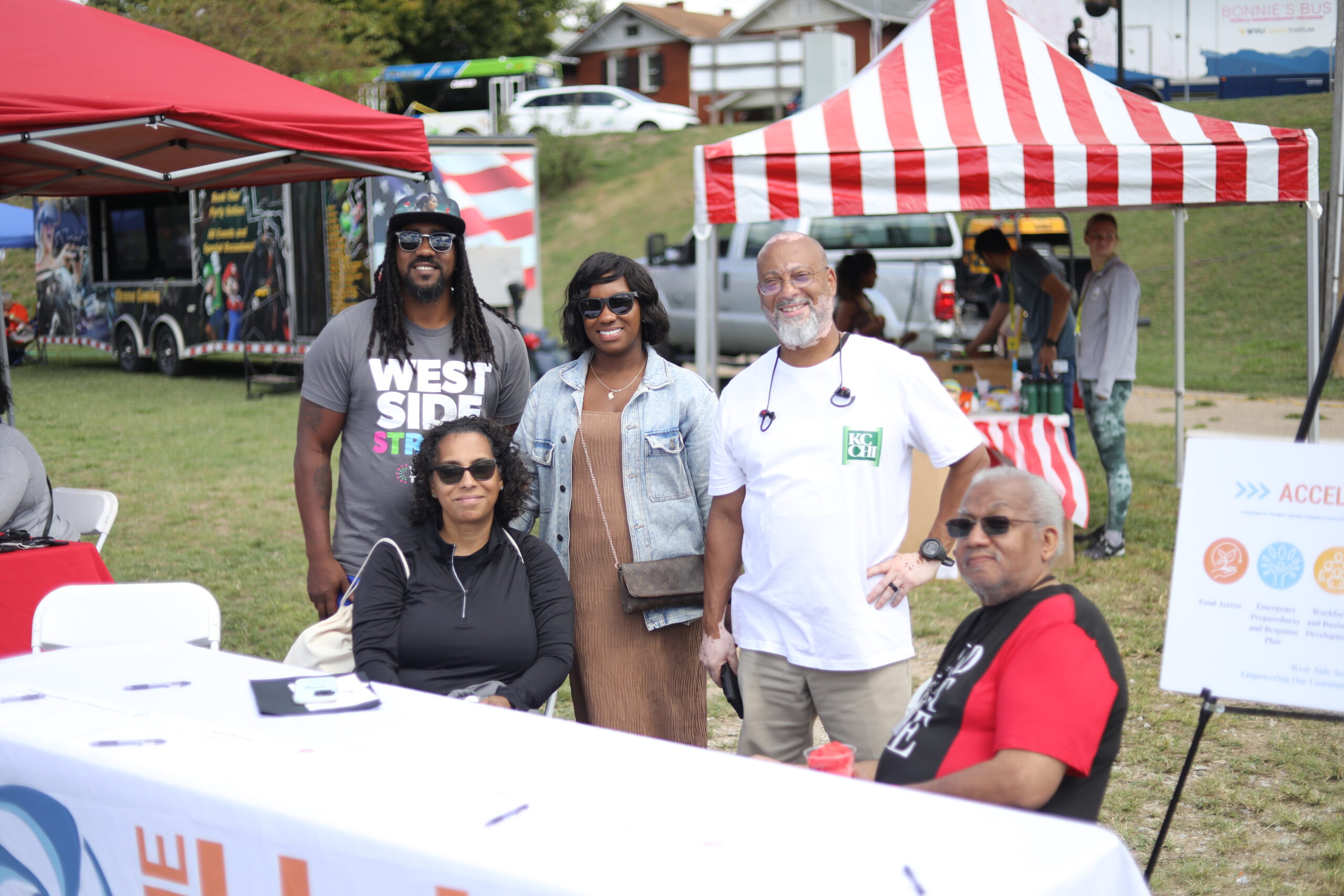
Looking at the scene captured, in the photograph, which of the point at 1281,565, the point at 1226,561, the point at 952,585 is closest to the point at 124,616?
the point at 1226,561

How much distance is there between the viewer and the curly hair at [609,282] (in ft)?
10.2

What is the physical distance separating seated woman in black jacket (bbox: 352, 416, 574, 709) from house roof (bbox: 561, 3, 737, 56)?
123 ft

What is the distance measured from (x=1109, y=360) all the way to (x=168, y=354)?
13553 mm

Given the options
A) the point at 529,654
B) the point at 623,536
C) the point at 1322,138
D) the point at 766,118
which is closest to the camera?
the point at 529,654

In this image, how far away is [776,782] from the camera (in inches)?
75.0

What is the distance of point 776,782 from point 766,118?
106 ft

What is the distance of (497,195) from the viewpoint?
13664 mm

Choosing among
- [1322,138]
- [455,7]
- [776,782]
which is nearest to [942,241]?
[1322,138]

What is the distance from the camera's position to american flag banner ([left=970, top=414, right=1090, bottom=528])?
642 cm

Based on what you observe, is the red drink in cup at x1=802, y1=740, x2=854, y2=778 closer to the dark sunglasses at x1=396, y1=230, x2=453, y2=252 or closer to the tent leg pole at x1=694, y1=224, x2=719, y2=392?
the dark sunglasses at x1=396, y1=230, x2=453, y2=252

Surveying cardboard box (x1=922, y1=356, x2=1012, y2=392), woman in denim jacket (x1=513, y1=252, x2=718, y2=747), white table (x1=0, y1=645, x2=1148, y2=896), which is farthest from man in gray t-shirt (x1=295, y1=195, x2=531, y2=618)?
cardboard box (x1=922, y1=356, x2=1012, y2=392)

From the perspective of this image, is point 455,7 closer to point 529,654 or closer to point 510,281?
point 510,281

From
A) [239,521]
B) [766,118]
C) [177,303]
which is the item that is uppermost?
[766,118]

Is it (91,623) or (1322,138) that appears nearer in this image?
(91,623)
